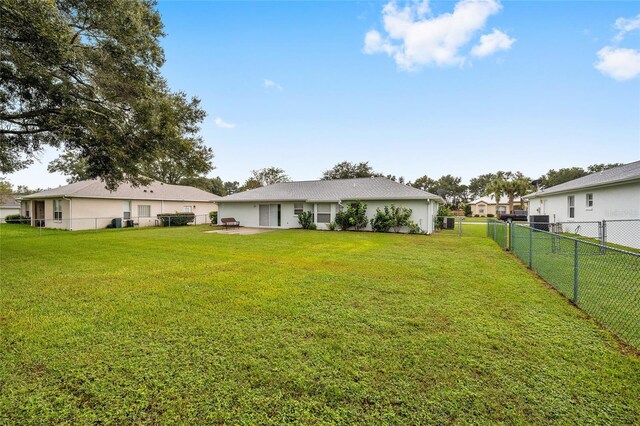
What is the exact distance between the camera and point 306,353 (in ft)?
10.4

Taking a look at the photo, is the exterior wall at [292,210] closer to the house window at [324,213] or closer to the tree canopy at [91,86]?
the house window at [324,213]

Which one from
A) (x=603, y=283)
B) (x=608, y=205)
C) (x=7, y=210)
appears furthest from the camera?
(x=7, y=210)

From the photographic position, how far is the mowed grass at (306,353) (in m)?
2.32

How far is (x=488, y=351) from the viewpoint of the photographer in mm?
3193

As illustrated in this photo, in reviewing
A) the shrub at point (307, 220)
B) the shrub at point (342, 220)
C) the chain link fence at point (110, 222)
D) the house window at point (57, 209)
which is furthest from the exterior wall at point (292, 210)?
the house window at point (57, 209)

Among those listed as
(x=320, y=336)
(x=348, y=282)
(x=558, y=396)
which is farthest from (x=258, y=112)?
(x=558, y=396)

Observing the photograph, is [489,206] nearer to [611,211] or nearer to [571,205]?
[571,205]

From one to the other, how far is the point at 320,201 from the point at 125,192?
55.4ft

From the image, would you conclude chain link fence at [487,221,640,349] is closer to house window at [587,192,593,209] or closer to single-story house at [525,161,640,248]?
single-story house at [525,161,640,248]

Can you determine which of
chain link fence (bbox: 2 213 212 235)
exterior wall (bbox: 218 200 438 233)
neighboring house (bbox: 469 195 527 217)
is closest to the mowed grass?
exterior wall (bbox: 218 200 438 233)

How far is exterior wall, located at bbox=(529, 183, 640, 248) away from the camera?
10.9 metres

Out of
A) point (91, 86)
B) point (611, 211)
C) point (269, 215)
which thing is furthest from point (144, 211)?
point (611, 211)

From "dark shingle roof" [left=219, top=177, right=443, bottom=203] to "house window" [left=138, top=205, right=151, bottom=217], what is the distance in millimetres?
7300

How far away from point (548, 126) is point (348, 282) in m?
20.5
